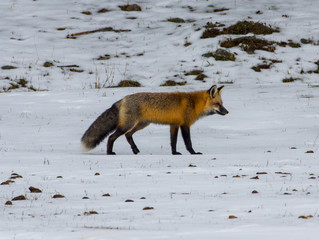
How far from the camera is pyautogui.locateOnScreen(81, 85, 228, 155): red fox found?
1123cm

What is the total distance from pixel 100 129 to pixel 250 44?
13205 millimetres

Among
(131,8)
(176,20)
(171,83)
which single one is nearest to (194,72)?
(171,83)

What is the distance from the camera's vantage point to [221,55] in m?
22.1

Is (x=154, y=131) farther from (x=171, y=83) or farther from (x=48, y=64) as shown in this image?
(x=48, y=64)

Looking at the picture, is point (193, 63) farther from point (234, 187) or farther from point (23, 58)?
point (234, 187)

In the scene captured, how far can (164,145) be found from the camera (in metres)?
12.6

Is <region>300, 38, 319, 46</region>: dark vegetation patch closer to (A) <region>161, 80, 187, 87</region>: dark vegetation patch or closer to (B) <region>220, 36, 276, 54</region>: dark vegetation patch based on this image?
(B) <region>220, 36, 276, 54</region>: dark vegetation patch

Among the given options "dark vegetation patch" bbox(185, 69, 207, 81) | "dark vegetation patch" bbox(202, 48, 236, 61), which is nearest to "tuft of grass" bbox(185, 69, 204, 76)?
"dark vegetation patch" bbox(185, 69, 207, 81)

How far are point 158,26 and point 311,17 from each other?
745 centimetres

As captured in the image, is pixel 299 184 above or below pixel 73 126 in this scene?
above

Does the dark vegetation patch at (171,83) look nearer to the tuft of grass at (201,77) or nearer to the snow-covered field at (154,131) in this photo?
the snow-covered field at (154,131)

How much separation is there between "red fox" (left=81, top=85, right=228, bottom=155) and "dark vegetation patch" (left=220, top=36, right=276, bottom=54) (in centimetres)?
1097

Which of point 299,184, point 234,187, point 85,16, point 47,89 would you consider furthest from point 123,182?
point 85,16

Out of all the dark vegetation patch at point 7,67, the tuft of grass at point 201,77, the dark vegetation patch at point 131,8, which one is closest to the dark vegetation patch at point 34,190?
the tuft of grass at point 201,77
